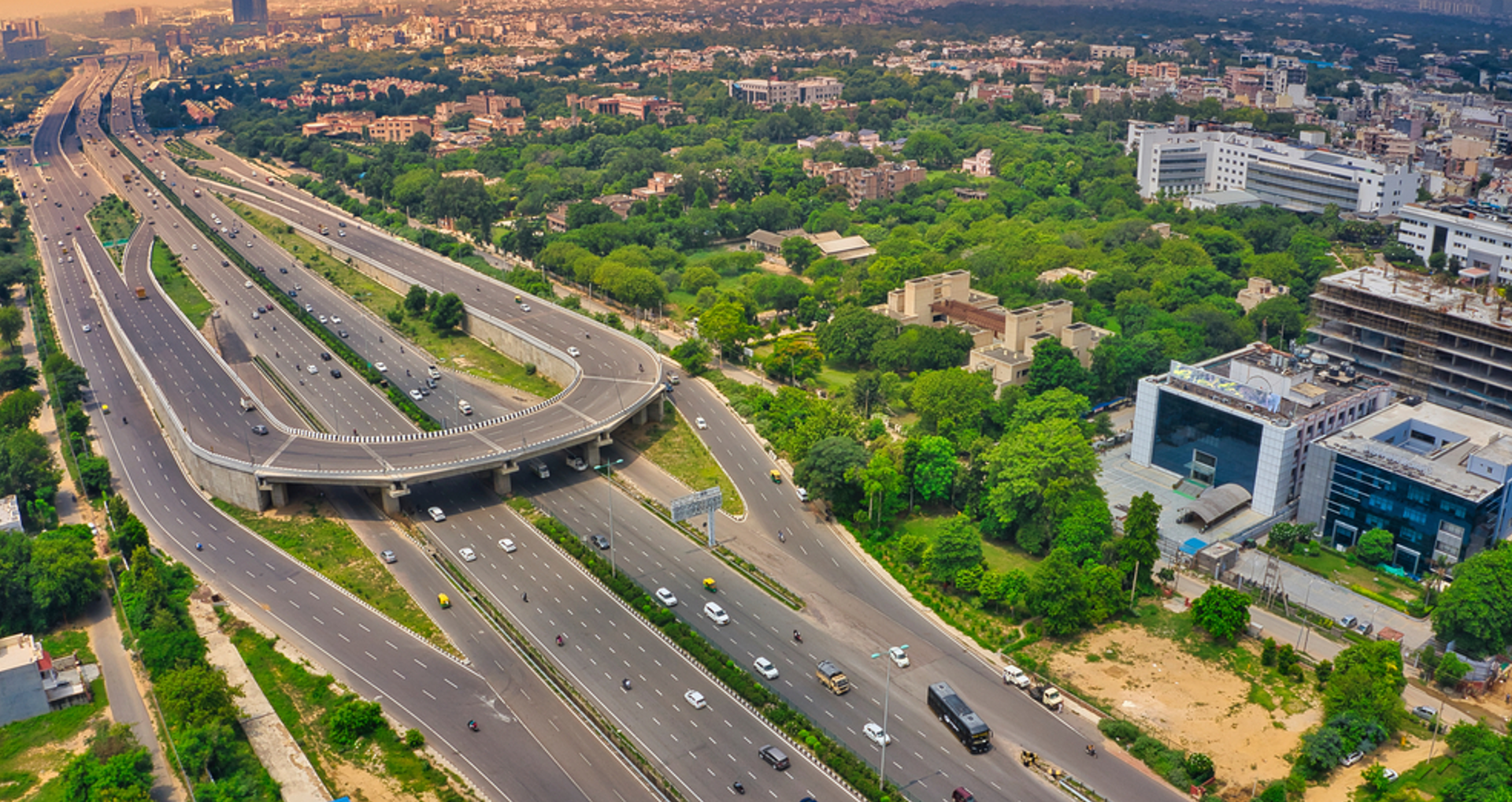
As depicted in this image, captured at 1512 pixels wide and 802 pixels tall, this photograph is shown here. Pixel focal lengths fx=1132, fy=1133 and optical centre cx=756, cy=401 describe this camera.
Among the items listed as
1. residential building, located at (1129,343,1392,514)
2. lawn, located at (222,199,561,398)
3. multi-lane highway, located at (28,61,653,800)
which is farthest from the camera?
lawn, located at (222,199,561,398)

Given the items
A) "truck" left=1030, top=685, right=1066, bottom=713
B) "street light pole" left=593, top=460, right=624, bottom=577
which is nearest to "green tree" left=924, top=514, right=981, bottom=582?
"truck" left=1030, top=685, right=1066, bottom=713

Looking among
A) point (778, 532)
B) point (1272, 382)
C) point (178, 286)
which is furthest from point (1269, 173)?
point (178, 286)

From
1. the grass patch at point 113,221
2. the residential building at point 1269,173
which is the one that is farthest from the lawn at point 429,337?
the residential building at point 1269,173

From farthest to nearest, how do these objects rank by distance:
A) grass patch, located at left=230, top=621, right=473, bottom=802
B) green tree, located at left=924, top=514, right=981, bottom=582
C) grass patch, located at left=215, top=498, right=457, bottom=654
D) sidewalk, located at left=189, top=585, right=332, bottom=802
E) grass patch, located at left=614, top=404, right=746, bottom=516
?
grass patch, located at left=614, top=404, right=746, bottom=516 < green tree, located at left=924, top=514, right=981, bottom=582 < grass patch, located at left=215, top=498, right=457, bottom=654 < grass patch, located at left=230, top=621, right=473, bottom=802 < sidewalk, located at left=189, top=585, right=332, bottom=802

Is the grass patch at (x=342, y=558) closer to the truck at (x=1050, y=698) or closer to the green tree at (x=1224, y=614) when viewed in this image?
the truck at (x=1050, y=698)

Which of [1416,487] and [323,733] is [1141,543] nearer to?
[1416,487]

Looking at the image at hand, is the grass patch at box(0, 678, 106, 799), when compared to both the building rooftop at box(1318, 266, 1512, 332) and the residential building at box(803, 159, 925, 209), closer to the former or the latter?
the building rooftop at box(1318, 266, 1512, 332)

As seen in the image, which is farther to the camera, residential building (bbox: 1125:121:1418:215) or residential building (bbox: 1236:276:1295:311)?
residential building (bbox: 1125:121:1418:215)

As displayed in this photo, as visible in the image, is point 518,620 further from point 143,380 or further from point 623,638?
point 143,380

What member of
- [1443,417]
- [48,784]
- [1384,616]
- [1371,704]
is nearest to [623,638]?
[48,784]
